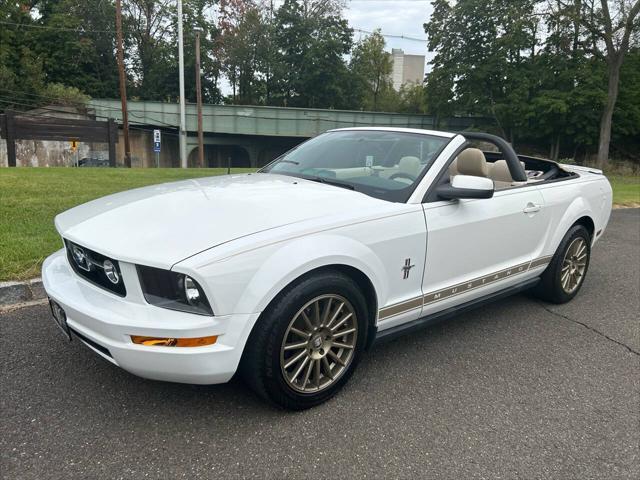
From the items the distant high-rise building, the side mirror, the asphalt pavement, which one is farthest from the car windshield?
the distant high-rise building

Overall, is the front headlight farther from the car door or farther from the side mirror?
the side mirror

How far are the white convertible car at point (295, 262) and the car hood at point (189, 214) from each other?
0.01 meters

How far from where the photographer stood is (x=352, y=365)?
2807mm

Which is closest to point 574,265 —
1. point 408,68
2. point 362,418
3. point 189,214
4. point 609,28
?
point 362,418

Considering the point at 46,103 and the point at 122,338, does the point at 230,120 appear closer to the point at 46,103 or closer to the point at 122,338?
the point at 46,103

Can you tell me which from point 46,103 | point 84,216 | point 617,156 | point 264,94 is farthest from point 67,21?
point 84,216

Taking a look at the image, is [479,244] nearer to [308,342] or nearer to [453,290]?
[453,290]

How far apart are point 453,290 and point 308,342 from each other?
1.19 m

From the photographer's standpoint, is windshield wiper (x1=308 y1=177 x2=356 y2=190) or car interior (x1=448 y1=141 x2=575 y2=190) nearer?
windshield wiper (x1=308 y1=177 x2=356 y2=190)

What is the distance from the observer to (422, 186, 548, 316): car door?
10.2 feet

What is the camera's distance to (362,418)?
2.60 meters

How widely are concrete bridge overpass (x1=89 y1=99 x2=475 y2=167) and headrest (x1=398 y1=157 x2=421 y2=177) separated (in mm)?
35393

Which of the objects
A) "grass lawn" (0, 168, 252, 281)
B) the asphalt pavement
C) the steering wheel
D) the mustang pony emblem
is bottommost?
the asphalt pavement

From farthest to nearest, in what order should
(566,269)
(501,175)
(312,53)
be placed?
(312,53)
(501,175)
(566,269)
